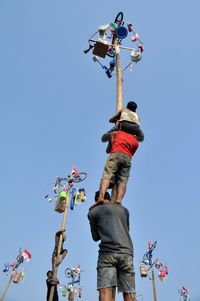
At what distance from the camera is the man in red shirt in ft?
13.6

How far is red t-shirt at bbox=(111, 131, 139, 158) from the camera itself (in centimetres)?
445

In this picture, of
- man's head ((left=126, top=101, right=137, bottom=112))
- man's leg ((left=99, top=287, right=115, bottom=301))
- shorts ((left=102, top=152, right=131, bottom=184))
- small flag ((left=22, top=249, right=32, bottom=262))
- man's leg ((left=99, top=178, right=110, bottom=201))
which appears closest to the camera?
man's leg ((left=99, top=287, right=115, bottom=301))

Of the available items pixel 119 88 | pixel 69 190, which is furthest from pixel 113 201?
pixel 69 190

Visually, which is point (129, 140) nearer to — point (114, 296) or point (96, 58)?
point (114, 296)

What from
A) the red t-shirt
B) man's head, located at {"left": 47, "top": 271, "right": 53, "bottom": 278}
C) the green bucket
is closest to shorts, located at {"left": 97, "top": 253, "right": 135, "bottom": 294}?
the red t-shirt

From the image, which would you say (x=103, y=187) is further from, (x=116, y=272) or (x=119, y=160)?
(x=116, y=272)

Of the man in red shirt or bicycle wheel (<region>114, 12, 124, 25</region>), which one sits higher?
bicycle wheel (<region>114, 12, 124, 25</region>)

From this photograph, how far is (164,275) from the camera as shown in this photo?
60.4 ft

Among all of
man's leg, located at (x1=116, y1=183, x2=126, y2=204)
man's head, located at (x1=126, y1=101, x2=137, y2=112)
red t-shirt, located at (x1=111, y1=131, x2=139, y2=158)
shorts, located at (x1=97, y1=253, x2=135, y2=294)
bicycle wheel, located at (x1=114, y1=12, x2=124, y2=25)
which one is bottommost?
shorts, located at (x1=97, y1=253, x2=135, y2=294)

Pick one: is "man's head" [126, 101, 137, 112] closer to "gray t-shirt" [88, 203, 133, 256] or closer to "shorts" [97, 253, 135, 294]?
"gray t-shirt" [88, 203, 133, 256]

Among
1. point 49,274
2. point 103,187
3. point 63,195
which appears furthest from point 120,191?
point 63,195

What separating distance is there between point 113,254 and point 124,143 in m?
1.69

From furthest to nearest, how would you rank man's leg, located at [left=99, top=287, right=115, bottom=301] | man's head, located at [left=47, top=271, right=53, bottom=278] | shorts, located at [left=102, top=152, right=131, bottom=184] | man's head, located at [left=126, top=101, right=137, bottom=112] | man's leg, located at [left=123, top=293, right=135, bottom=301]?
man's head, located at [left=47, top=271, right=53, bottom=278], man's head, located at [left=126, top=101, right=137, bottom=112], shorts, located at [left=102, top=152, right=131, bottom=184], man's leg, located at [left=123, top=293, right=135, bottom=301], man's leg, located at [left=99, top=287, right=115, bottom=301]

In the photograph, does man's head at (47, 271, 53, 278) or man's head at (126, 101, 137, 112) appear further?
man's head at (47, 271, 53, 278)
